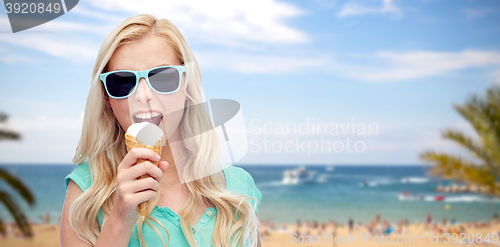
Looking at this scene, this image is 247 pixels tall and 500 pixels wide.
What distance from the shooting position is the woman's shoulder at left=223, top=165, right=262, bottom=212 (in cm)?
214

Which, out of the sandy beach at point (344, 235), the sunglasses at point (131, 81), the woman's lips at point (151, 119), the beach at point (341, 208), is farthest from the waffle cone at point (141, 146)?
the beach at point (341, 208)

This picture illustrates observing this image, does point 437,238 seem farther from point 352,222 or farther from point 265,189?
point 265,189

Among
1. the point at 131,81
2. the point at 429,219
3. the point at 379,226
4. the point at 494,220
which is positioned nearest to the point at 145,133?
the point at 131,81

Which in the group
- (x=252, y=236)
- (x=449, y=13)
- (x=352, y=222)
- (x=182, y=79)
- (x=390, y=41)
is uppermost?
(x=449, y=13)

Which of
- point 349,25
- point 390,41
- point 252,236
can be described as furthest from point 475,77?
point 252,236

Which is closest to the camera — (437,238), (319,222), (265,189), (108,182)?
(108,182)

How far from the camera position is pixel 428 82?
95.8 feet

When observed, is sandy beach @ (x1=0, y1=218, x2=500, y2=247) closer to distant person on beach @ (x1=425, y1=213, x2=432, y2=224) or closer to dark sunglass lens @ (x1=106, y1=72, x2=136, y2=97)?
distant person on beach @ (x1=425, y1=213, x2=432, y2=224)

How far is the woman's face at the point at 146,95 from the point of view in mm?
1735

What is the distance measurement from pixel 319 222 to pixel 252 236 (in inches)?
895

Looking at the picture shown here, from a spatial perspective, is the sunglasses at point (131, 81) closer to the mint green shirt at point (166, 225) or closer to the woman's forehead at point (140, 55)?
the woman's forehead at point (140, 55)

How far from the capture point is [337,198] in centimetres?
2828

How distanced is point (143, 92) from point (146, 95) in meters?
0.02

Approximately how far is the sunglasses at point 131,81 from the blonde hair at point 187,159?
0.30 ft
